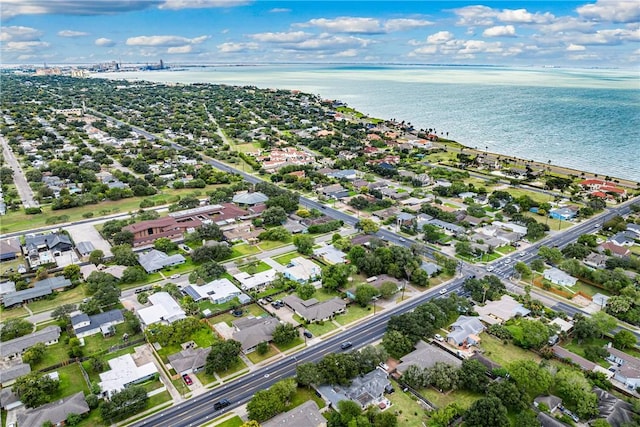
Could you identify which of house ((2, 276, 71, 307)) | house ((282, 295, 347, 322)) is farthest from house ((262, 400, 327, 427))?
house ((2, 276, 71, 307))

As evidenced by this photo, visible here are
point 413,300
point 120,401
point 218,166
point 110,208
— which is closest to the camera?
point 120,401

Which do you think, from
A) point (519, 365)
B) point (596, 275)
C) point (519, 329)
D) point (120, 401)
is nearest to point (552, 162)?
point (596, 275)

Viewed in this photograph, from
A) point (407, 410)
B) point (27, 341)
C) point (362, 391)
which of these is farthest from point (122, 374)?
point (407, 410)

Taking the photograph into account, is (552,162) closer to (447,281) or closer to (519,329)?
(447,281)

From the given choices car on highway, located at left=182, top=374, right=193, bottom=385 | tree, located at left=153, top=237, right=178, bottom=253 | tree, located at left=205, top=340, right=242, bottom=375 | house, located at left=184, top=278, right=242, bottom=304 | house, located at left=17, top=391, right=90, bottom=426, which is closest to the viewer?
house, located at left=17, top=391, right=90, bottom=426

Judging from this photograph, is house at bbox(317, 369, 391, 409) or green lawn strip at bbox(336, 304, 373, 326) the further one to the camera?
green lawn strip at bbox(336, 304, 373, 326)

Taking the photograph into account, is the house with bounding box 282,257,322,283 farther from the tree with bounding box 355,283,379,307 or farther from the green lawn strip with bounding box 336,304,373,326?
the green lawn strip with bounding box 336,304,373,326

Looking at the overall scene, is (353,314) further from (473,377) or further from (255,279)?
(473,377)
